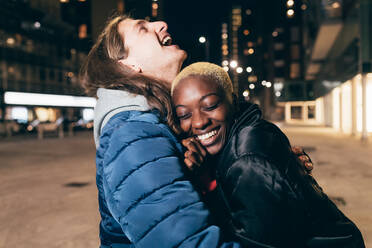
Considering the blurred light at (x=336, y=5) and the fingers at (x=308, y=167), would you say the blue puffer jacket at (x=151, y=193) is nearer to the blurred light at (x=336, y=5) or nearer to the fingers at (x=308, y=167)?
the fingers at (x=308, y=167)

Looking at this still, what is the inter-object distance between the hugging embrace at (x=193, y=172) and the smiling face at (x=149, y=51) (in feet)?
0.15

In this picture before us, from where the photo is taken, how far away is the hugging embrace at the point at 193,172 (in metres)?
1.12

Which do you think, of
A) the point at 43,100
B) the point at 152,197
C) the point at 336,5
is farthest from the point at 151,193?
the point at 43,100

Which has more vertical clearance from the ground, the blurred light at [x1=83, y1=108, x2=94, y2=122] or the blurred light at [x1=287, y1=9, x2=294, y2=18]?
the blurred light at [x1=287, y1=9, x2=294, y2=18]

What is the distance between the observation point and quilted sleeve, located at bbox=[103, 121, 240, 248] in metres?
1.08

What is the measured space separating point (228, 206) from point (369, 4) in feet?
62.2

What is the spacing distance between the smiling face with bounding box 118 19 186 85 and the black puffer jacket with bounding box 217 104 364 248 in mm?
761

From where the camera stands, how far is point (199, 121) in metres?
1.73

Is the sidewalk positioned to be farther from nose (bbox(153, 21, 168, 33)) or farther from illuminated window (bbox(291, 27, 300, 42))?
illuminated window (bbox(291, 27, 300, 42))

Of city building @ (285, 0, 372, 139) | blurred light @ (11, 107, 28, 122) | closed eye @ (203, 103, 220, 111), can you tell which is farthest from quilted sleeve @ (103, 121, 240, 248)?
blurred light @ (11, 107, 28, 122)

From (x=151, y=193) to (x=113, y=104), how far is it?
20.7 inches

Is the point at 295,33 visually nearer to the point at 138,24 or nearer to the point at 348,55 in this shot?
the point at 348,55

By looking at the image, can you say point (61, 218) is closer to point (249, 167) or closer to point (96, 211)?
point (96, 211)

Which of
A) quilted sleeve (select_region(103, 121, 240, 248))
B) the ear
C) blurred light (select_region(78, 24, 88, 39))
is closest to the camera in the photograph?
quilted sleeve (select_region(103, 121, 240, 248))
